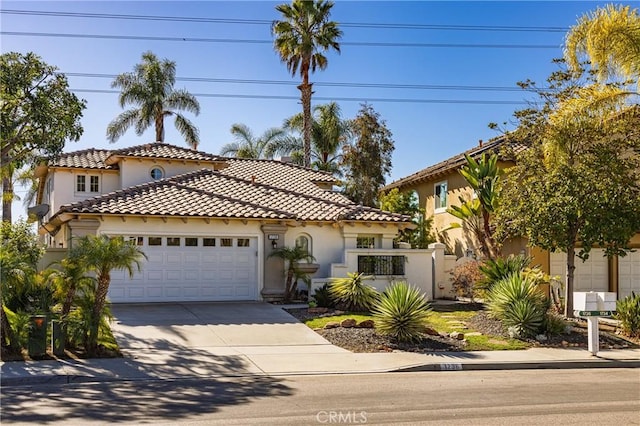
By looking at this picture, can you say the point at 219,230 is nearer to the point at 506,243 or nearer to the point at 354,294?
the point at 354,294

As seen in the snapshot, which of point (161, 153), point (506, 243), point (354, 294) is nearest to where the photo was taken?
point (354, 294)

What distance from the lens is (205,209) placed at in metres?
21.7

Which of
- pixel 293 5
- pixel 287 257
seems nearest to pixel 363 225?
pixel 287 257

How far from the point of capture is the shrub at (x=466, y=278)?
23281mm

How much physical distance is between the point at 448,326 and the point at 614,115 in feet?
25.3

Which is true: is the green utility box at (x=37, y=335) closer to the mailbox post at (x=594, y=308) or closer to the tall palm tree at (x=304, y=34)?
the mailbox post at (x=594, y=308)

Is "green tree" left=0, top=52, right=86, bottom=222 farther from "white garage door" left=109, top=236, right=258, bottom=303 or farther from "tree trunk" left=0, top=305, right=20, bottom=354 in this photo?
"white garage door" left=109, top=236, right=258, bottom=303

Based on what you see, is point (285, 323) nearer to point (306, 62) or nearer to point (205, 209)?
point (205, 209)

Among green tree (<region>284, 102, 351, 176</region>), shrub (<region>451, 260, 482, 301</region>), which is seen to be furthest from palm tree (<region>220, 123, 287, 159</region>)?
shrub (<region>451, 260, 482, 301</region>)

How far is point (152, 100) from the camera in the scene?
40.7 metres

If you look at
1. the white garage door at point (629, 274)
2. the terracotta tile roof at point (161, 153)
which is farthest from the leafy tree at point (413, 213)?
the terracotta tile roof at point (161, 153)

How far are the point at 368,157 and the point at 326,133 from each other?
649cm

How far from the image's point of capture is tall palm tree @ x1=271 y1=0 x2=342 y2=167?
1412 inches

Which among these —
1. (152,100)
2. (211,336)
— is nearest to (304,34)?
(152,100)
